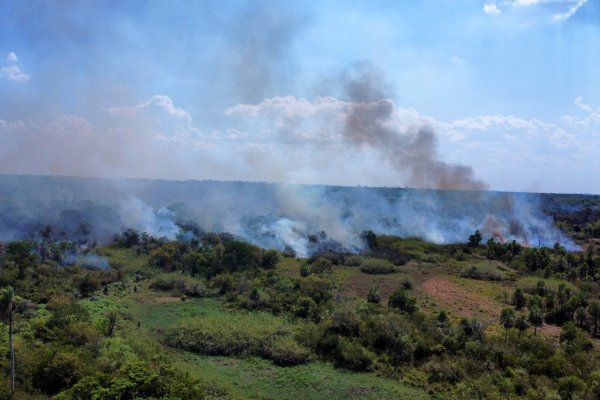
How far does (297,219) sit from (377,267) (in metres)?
40.1

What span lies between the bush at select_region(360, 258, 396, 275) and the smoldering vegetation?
50.0 ft

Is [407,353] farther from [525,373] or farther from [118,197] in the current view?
[118,197]

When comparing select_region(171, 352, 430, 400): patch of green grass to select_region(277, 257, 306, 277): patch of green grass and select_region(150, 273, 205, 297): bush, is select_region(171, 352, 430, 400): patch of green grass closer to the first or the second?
select_region(150, 273, 205, 297): bush

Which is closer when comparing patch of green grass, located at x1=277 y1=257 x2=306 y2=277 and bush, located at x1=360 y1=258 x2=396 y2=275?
patch of green grass, located at x1=277 y1=257 x2=306 y2=277

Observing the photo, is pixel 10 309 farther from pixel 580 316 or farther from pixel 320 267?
pixel 580 316

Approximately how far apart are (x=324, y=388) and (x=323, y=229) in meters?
71.5

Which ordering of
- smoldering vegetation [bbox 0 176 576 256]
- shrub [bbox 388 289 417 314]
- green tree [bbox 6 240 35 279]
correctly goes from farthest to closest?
smoldering vegetation [bbox 0 176 576 256] < green tree [bbox 6 240 35 279] < shrub [bbox 388 289 417 314]

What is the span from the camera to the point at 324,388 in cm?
3509

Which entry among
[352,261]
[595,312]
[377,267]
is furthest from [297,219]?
[595,312]

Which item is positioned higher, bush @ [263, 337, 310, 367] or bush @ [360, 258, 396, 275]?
bush @ [360, 258, 396, 275]

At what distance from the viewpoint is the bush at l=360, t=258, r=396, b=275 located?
75.1 m

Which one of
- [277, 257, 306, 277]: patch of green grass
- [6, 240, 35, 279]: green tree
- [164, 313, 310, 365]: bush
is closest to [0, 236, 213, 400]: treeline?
[6, 240, 35, 279]: green tree

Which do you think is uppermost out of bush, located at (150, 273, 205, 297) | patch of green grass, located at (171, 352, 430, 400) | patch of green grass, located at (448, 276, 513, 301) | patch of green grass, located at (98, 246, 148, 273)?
patch of green grass, located at (448, 276, 513, 301)

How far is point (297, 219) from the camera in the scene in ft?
370
